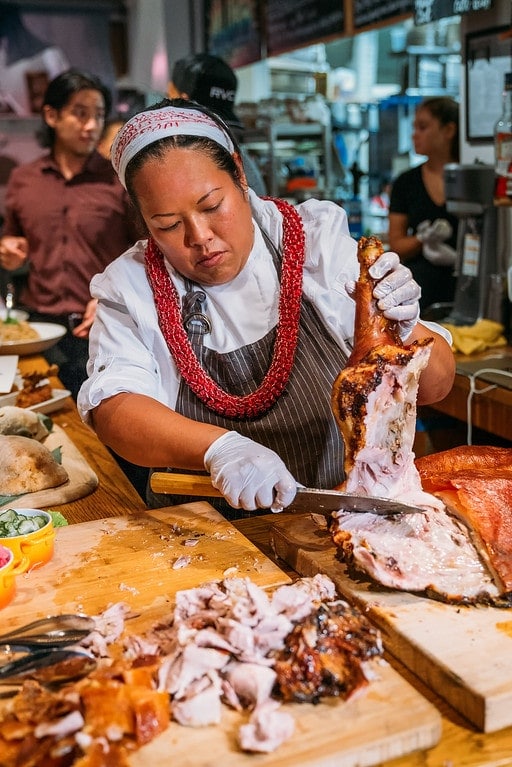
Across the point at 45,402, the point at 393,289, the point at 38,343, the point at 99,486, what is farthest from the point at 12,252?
the point at 393,289

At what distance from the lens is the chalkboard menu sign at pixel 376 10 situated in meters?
4.95

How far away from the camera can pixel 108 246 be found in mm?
5027

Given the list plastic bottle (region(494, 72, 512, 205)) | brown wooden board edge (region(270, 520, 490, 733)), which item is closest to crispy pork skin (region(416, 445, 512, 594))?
brown wooden board edge (region(270, 520, 490, 733))

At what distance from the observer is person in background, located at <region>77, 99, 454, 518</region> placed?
2025 mm

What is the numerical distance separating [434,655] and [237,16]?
7.60 meters

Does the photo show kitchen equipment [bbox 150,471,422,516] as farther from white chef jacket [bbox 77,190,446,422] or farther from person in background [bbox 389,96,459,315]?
person in background [bbox 389,96,459,315]

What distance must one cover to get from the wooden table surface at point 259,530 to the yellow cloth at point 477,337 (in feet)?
6.10

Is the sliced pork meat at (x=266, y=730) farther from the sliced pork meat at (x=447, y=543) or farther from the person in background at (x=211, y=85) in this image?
the person in background at (x=211, y=85)

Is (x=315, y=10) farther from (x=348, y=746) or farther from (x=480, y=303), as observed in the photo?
(x=348, y=746)

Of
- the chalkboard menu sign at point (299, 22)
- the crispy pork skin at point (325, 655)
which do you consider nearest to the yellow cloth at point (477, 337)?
the crispy pork skin at point (325, 655)

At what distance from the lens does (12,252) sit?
4.71m

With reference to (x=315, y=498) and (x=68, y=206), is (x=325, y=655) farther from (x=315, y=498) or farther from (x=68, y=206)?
(x=68, y=206)

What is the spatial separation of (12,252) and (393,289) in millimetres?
3375

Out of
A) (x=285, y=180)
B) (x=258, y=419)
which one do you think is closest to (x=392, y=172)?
(x=285, y=180)
